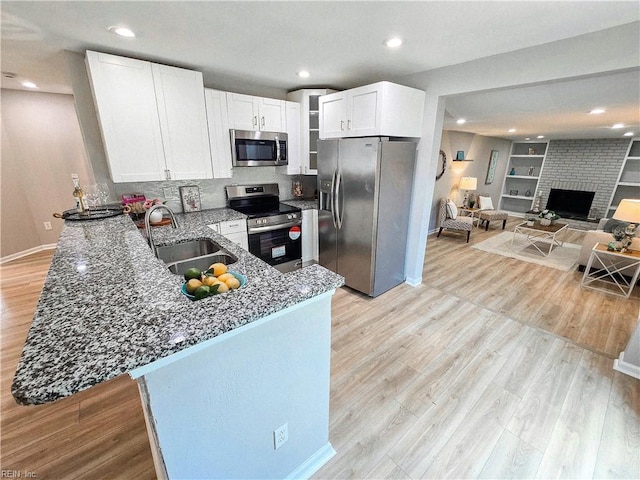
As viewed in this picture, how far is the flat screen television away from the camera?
7.23 meters

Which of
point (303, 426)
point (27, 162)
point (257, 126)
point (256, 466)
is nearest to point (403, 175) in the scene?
point (257, 126)

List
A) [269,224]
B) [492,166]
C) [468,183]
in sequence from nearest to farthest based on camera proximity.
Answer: [269,224], [468,183], [492,166]

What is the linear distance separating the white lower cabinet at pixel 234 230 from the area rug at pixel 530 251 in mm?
4448

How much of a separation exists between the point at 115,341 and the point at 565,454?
235 centimetres

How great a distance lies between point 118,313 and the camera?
2.81 feet

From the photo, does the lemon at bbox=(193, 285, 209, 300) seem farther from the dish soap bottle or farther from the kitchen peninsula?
the dish soap bottle

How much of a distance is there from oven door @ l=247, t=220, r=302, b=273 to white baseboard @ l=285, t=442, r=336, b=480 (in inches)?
84.1

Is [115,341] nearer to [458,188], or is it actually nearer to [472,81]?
[472,81]

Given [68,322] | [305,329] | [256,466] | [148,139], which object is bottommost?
[256,466]

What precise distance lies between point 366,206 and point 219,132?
72.9 inches

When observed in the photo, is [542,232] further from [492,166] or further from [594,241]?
[492,166]

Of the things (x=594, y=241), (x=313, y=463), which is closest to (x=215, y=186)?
(x=313, y=463)

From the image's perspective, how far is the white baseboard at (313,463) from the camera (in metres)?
1.38

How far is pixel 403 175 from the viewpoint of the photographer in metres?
2.95
